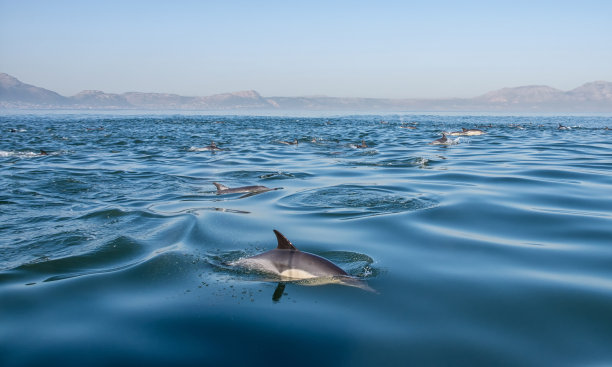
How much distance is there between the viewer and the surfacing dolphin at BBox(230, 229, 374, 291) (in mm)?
5805

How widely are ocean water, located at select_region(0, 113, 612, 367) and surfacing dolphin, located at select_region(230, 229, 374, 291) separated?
0.18 m

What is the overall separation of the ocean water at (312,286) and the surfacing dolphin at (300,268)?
0.18 m

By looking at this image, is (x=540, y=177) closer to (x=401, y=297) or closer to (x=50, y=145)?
(x=401, y=297)

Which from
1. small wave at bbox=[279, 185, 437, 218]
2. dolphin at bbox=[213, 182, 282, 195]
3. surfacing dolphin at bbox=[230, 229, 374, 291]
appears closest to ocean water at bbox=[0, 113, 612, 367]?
small wave at bbox=[279, 185, 437, 218]

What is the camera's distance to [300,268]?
596 cm

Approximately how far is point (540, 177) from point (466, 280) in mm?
9679

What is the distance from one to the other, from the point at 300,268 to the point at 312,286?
37 cm

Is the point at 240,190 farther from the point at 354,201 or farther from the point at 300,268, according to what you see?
the point at 300,268

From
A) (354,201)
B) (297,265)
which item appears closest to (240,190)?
(354,201)

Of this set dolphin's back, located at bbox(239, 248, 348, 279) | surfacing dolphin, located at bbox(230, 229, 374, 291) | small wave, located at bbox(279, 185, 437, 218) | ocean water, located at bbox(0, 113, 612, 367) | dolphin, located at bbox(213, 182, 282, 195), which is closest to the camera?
ocean water, located at bbox(0, 113, 612, 367)

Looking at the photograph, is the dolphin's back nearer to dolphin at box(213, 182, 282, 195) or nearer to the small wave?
the small wave

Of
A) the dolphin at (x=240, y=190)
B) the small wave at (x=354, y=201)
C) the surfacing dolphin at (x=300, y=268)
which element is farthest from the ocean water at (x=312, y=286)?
the dolphin at (x=240, y=190)

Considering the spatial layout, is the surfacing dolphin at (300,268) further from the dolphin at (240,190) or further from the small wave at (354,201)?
the dolphin at (240,190)

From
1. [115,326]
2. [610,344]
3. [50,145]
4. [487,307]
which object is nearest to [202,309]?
[115,326]
